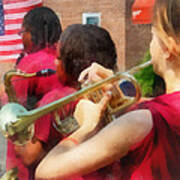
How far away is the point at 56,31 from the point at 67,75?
0.30 m

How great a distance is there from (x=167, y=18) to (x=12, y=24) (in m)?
1.01

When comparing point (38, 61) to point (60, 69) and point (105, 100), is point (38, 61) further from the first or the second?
point (105, 100)

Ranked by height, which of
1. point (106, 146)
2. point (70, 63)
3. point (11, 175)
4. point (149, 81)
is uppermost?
point (70, 63)

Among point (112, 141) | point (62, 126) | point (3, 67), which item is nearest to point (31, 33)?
point (3, 67)

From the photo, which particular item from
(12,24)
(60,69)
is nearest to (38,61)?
(60,69)

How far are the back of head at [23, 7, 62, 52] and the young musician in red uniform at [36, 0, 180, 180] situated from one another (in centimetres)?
32

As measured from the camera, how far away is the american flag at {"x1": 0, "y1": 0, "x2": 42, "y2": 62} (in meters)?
2.32

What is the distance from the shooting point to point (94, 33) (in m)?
2.26

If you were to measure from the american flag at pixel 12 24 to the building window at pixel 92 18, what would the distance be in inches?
12.4

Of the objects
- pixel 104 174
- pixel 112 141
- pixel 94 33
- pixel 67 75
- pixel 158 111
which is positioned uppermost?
pixel 94 33

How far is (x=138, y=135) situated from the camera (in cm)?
223

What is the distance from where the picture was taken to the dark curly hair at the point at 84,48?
2.25 metres

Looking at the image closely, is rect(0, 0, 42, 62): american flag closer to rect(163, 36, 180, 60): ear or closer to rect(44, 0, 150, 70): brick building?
rect(44, 0, 150, 70): brick building

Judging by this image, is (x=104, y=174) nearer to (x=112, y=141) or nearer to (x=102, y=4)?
(x=112, y=141)
